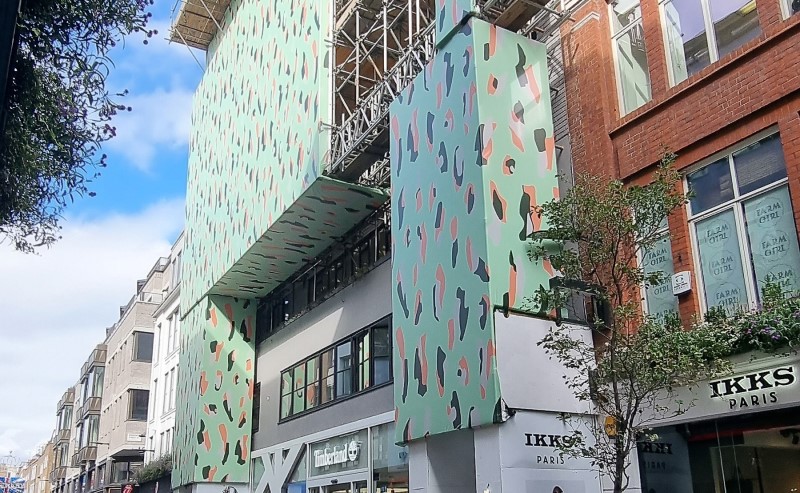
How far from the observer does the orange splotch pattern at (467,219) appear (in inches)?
492

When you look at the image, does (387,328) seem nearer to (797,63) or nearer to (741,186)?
(741,186)

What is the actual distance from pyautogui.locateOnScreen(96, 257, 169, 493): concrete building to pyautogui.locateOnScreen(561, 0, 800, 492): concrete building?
119 feet

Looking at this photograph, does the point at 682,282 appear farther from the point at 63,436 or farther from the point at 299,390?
the point at 63,436

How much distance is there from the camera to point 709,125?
1110 cm

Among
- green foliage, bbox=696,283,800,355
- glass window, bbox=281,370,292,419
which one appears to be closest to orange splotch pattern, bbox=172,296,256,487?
glass window, bbox=281,370,292,419

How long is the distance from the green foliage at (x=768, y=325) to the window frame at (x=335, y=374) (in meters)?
9.49

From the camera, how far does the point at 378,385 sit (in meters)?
18.9

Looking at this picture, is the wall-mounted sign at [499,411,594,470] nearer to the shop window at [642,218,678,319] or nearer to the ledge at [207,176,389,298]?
the shop window at [642,218,678,319]

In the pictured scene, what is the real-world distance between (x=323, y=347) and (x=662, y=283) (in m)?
12.7

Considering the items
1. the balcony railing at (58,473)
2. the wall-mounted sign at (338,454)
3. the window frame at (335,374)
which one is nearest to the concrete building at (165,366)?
the window frame at (335,374)

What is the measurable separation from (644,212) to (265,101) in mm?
16706

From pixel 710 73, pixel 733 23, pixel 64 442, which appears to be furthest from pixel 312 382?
pixel 64 442

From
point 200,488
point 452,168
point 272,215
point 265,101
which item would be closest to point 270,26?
point 265,101

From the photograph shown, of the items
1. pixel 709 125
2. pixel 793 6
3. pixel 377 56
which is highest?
pixel 377 56
